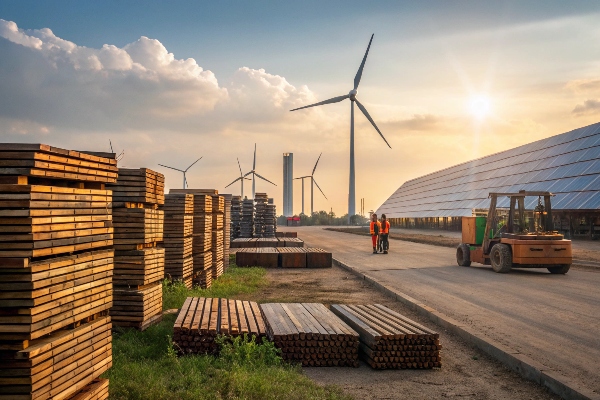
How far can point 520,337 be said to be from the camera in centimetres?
1060

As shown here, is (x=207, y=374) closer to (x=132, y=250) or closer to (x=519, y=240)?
(x=132, y=250)

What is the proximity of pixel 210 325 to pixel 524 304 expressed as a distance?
8.20 meters

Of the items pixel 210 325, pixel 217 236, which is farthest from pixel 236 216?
pixel 210 325

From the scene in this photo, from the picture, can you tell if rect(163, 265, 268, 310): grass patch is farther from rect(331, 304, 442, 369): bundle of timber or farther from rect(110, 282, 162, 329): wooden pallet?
rect(331, 304, 442, 369): bundle of timber

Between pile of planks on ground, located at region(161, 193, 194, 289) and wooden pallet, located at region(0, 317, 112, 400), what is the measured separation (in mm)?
7796

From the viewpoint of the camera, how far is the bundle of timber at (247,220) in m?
41.6

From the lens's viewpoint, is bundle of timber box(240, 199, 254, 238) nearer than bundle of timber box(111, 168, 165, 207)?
No

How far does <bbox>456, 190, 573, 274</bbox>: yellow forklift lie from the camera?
20.6 meters

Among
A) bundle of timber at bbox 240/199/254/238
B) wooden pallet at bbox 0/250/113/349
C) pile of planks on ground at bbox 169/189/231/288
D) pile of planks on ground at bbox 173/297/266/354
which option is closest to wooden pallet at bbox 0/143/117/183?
wooden pallet at bbox 0/250/113/349

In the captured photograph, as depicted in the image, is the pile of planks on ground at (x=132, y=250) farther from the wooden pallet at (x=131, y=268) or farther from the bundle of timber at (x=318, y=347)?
the bundle of timber at (x=318, y=347)

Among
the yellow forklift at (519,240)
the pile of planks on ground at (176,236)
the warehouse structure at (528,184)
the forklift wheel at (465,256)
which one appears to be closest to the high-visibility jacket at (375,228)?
the warehouse structure at (528,184)

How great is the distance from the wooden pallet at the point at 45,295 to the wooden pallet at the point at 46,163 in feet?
2.83

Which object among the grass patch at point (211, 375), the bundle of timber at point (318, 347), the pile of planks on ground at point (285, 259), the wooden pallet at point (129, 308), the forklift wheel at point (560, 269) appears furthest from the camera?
the pile of planks on ground at point (285, 259)

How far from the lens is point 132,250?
11281 mm
